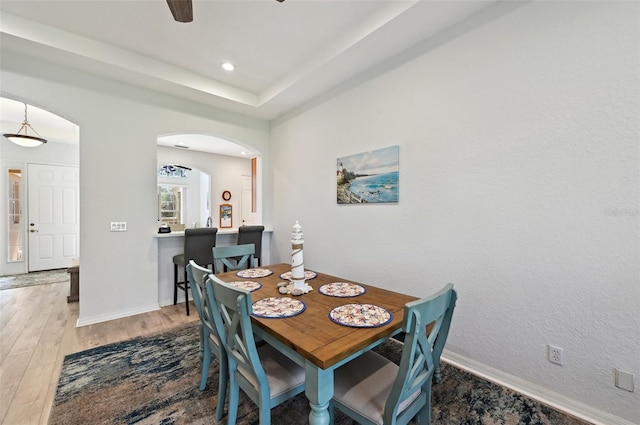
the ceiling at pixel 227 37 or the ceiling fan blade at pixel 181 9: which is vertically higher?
the ceiling at pixel 227 37

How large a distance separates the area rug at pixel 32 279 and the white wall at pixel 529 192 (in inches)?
222

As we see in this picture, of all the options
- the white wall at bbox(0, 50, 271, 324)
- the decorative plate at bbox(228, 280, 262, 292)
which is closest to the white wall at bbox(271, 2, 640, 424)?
the decorative plate at bbox(228, 280, 262, 292)

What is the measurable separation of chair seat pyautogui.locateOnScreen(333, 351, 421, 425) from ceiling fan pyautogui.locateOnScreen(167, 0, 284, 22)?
2.18 metres

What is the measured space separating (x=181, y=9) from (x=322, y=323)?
2070 millimetres

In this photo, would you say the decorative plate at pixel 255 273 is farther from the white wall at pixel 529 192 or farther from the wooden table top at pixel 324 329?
the white wall at pixel 529 192

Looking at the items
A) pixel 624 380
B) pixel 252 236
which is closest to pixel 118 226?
pixel 252 236

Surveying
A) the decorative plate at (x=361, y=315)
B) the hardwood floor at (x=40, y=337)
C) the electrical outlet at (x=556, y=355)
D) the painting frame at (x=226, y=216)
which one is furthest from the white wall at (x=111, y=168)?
the electrical outlet at (x=556, y=355)

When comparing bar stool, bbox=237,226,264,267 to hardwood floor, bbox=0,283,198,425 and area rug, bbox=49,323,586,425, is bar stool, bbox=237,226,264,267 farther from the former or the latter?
area rug, bbox=49,323,586,425

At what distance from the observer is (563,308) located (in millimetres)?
1729

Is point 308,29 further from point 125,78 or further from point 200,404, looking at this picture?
point 200,404

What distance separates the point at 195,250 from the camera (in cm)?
331

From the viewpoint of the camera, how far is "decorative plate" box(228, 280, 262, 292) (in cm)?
197

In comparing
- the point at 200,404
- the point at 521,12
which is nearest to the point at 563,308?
the point at 521,12

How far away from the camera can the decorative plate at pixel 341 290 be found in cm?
185
